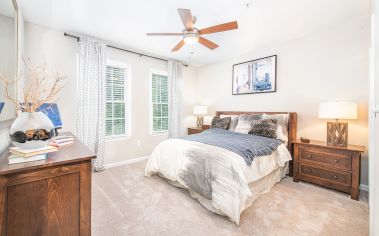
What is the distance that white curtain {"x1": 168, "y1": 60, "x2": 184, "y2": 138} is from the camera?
4.50 m

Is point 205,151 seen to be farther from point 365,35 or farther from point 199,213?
point 365,35

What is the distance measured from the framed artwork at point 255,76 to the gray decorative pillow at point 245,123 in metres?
A: 0.69

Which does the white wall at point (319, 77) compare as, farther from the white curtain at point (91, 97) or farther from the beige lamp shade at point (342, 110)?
the white curtain at point (91, 97)

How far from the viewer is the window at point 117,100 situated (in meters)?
3.64

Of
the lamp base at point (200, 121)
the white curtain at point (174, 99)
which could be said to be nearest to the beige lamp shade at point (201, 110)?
the lamp base at point (200, 121)

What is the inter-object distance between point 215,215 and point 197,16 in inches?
104

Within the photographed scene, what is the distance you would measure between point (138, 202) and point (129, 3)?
2.57 metres

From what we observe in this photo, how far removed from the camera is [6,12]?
1448 millimetres

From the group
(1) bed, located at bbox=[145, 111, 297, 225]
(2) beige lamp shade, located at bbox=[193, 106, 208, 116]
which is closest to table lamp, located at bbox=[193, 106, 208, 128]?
(2) beige lamp shade, located at bbox=[193, 106, 208, 116]

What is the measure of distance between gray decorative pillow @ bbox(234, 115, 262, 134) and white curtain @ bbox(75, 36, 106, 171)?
2.72 meters

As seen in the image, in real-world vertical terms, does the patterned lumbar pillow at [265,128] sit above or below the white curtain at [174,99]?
below

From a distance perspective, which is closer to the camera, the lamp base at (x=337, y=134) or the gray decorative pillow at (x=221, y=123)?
the lamp base at (x=337, y=134)

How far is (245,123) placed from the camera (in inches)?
139

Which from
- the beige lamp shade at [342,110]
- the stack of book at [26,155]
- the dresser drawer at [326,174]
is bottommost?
the dresser drawer at [326,174]
